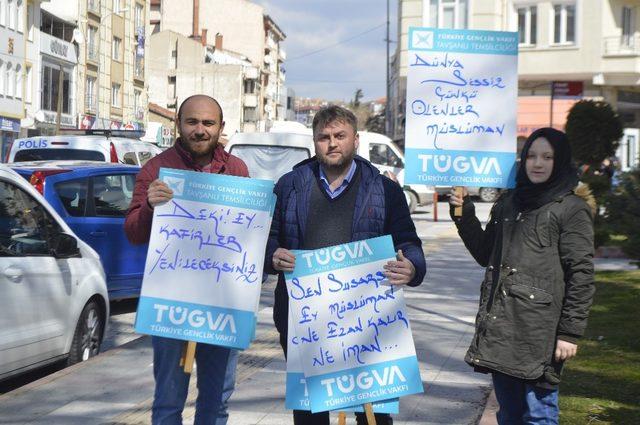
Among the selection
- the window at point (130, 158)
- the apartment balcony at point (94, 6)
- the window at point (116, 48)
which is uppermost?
the apartment balcony at point (94, 6)

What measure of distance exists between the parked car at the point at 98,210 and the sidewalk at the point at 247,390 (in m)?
1.77

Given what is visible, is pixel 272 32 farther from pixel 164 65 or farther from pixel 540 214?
pixel 540 214

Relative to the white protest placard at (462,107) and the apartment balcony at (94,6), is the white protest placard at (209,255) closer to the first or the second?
the white protest placard at (462,107)

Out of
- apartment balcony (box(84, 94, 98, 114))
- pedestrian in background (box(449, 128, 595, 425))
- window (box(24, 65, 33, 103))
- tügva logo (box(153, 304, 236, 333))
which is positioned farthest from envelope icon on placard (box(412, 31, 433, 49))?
apartment balcony (box(84, 94, 98, 114))

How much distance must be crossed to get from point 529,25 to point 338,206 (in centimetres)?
3447

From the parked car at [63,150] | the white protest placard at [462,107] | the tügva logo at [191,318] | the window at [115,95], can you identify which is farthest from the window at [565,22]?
the tügva logo at [191,318]

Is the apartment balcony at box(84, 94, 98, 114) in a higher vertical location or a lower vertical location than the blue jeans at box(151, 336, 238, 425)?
higher

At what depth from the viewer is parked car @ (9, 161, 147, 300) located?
11.3m

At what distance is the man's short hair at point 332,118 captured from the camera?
459 centimetres

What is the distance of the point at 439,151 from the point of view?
20.9 feet

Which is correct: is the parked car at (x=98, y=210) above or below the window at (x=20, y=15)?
below

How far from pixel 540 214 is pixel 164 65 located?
8666cm

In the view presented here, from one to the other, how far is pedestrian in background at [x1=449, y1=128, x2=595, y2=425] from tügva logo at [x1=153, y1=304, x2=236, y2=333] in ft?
3.95

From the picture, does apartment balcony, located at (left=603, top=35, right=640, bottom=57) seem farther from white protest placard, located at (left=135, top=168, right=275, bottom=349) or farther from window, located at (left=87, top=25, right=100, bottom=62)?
white protest placard, located at (left=135, top=168, right=275, bottom=349)
